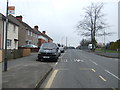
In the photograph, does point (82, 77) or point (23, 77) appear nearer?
point (23, 77)

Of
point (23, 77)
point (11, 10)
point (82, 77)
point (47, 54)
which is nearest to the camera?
point (23, 77)

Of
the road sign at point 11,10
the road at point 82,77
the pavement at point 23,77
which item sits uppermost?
the road sign at point 11,10

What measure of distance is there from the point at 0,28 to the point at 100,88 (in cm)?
2147

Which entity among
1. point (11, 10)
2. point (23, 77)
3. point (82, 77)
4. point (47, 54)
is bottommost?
point (82, 77)

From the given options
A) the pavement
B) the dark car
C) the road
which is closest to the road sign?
the pavement

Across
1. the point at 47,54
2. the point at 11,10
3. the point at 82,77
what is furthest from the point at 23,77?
the point at 47,54

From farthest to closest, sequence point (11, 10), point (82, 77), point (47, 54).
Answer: point (47, 54) < point (11, 10) < point (82, 77)

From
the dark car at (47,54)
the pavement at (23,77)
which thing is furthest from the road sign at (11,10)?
the dark car at (47,54)

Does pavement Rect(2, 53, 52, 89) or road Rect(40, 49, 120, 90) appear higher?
pavement Rect(2, 53, 52, 89)

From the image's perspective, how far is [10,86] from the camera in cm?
592

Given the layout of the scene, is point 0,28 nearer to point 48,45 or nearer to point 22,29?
point 48,45

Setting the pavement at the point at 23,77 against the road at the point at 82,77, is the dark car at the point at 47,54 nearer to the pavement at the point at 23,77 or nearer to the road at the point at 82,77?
the road at the point at 82,77

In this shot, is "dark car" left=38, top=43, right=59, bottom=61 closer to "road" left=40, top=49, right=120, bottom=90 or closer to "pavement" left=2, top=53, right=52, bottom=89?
"road" left=40, top=49, right=120, bottom=90

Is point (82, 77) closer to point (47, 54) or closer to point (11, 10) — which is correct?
point (11, 10)
